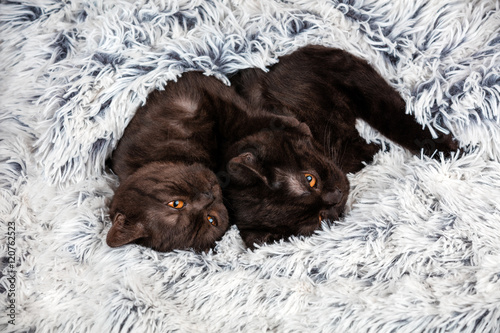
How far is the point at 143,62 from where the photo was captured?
149 cm

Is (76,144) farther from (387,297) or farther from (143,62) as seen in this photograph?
(387,297)

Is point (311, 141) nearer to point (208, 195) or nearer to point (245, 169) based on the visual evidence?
point (245, 169)

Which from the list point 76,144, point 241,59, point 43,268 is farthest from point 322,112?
point 43,268

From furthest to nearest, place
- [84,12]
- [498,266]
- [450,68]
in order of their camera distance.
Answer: [84,12] < [450,68] < [498,266]

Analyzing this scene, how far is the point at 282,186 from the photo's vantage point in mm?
1353

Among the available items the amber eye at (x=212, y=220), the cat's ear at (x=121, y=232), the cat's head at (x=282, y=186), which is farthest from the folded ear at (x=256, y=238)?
the cat's ear at (x=121, y=232)

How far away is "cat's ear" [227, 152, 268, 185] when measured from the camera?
130 cm

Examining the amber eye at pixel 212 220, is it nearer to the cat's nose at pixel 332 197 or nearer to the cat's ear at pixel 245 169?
the cat's ear at pixel 245 169

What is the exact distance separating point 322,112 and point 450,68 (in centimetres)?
42

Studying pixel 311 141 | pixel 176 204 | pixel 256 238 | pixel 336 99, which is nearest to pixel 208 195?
pixel 176 204

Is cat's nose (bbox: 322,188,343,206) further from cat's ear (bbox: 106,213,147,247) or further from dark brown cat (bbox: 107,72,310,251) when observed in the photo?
cat's ear (bbox: 106,213,147,247)

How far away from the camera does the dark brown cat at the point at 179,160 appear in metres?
1.33

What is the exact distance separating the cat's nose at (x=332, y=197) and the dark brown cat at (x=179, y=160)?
0.20 m

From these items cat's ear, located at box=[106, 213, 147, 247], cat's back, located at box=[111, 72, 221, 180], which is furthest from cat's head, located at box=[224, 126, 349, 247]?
cat's ear, located at box=[106, 213, 147, 247]
